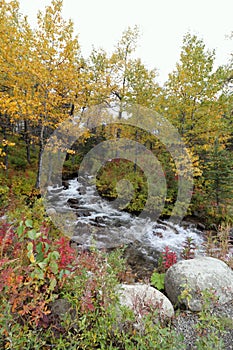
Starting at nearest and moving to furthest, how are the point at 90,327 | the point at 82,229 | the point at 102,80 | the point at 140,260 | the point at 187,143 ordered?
the point at 90,327 < the point at 140,260 < the point at 82,229 < the point at 187,143 < the point at 102,80

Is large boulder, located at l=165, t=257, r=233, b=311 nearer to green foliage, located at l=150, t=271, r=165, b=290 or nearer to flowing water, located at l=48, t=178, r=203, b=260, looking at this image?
green foliage, located at l=150, t=271, r=165, b=290

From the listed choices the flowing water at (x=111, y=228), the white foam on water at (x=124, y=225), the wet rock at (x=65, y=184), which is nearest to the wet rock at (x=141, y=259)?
the flowing water at (x=111, y=228)

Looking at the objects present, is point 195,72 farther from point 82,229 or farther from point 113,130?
point 82,229

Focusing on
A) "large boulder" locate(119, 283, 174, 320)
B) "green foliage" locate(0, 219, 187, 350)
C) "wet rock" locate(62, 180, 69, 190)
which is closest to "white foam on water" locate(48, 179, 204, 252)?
"wet rock" locate(62, 180, 69, 190)

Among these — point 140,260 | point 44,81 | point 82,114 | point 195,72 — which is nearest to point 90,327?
point 140,260

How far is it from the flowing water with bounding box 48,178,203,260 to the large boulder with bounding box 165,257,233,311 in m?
2.10

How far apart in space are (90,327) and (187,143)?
7528 millimetres

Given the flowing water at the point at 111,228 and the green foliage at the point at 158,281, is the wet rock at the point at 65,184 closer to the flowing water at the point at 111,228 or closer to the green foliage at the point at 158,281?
the flowing water at the point at 111,228

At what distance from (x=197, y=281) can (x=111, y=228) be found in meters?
4.49

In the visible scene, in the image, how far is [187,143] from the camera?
323 inches

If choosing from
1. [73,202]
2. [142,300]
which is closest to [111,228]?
[73,202]

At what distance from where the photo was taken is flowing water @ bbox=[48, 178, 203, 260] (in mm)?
6164

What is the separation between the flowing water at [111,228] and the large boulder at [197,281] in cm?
210

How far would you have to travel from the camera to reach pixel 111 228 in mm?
7379
